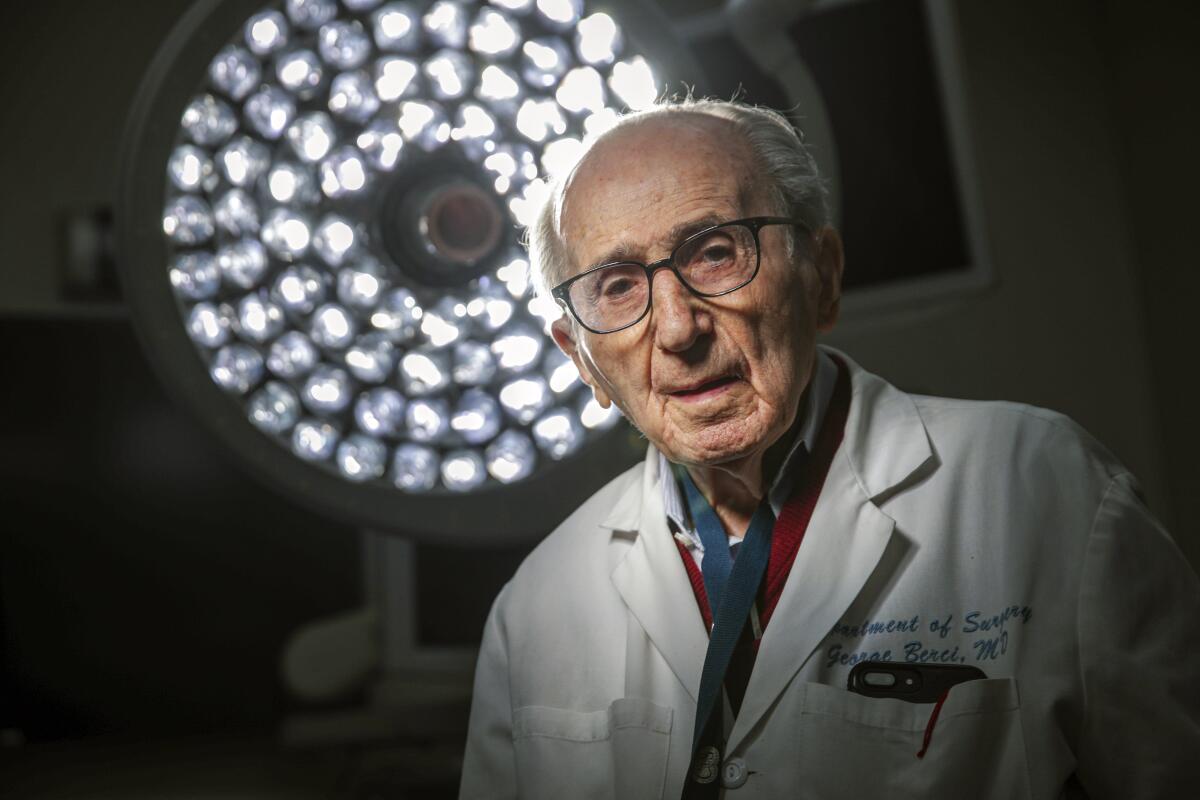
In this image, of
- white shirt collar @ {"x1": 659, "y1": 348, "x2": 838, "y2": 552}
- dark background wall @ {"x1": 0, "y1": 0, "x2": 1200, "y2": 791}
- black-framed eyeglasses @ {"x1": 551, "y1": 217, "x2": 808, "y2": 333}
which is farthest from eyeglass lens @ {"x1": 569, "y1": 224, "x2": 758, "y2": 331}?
dark background wall @ {"x1": 0, "y1": 0, "x2": 1200, "y2": 791}

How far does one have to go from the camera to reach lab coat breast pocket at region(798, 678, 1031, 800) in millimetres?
746

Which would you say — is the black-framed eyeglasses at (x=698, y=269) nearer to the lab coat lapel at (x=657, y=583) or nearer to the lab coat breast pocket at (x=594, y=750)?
the lab coat lapel at (x=657, y=583)

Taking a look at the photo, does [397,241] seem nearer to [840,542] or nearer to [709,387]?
[709,387]

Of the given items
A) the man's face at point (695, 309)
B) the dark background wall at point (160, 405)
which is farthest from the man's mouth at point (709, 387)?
the dark background wall at point (160, 405)

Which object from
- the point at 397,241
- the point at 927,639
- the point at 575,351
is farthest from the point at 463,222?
the point at 927,639

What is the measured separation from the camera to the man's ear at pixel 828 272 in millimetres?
850

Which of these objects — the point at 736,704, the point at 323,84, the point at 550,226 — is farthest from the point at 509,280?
the point at 736,704

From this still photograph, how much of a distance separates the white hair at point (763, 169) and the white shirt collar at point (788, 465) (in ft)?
0.41

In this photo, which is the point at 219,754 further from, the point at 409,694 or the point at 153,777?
the point at 409,694

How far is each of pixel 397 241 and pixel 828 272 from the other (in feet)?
1.33

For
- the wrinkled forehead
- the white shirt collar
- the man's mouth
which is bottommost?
the white shirt collar

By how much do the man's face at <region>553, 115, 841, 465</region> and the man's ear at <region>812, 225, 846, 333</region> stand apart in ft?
0.07

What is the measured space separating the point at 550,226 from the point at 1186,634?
0.58 m

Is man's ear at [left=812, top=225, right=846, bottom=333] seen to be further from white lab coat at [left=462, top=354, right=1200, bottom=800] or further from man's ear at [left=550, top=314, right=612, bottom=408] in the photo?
man's ear at [left=550, top=314, right=612, bottom=408]
